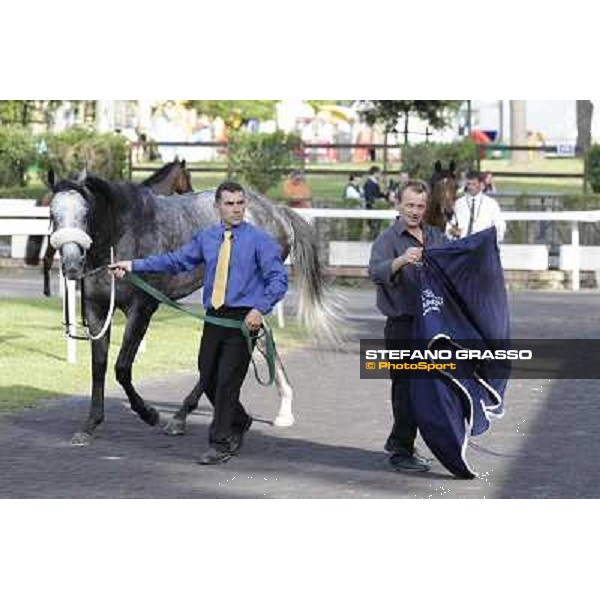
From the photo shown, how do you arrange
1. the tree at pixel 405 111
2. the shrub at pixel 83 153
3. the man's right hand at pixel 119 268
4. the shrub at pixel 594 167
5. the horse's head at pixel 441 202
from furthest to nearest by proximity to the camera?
1. the tree at pixel 405 111
2. the shrub at pixel 83 153
3. the shrub at pixel 594 167
4. the horse's head at pixel 441 202
5. the man's right hand at pixel 119 268

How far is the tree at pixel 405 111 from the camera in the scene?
3978cm

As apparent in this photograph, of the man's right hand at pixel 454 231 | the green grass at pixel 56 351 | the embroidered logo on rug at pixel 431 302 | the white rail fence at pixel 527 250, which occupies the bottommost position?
the green grass at pixel 56 351

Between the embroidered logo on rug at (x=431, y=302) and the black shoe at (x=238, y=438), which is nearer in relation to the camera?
the embroidered logo on rug at (x=431, y=302)

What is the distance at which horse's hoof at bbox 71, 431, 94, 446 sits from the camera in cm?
A: 1150

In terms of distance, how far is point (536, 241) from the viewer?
89.0ft

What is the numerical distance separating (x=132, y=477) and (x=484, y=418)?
1990mm

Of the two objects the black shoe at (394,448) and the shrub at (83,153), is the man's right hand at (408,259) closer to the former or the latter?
the black shoe at (394,448)

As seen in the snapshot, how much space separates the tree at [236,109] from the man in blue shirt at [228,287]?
167 ft

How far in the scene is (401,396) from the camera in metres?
10.4

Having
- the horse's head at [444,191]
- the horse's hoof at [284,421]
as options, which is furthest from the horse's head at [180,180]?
the horse's hoof at [284,421]

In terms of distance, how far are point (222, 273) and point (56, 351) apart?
6438mm

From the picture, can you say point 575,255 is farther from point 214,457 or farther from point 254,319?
point 254,319

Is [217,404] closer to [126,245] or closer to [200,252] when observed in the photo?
[200,252]

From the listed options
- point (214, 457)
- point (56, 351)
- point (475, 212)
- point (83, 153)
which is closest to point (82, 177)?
point (214, 457)
